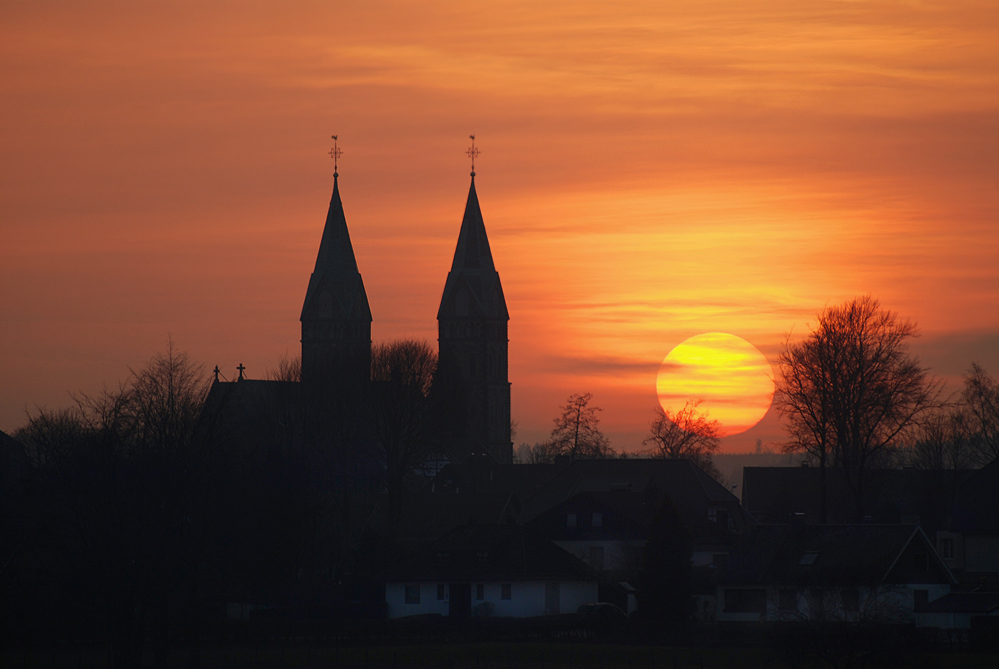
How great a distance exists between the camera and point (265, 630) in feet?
167

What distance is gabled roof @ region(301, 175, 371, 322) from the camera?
13075cm

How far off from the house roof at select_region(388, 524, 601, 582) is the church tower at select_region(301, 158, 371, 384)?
225 ft

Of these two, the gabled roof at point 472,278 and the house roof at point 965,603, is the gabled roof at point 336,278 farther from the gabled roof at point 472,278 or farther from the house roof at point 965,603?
the house roof at point 965,603

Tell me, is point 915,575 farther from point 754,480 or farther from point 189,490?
point 754,480

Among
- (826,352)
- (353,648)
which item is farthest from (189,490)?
(826,352)

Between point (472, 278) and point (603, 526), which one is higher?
point (472, 278)

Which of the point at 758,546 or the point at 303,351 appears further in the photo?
the point at 303,351

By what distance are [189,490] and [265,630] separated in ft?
28.2

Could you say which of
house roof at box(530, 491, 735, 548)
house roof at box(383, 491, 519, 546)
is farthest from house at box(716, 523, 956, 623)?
house roof at box(383, 491, 519, 546)

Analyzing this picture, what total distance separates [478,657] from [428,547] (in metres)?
18.1

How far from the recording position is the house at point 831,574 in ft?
162

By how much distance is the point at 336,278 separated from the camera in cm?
13138

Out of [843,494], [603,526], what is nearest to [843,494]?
[843,494]

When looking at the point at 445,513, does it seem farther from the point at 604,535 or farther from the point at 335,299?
the point at 335,299
